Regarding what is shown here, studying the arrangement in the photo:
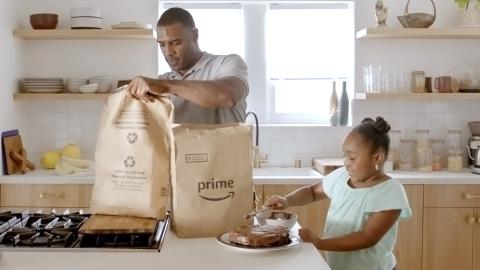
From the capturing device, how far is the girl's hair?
195cm

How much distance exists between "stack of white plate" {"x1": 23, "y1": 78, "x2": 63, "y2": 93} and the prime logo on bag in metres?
2.49

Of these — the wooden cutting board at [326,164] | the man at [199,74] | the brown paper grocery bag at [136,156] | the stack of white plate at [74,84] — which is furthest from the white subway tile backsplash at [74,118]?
the brown paper grocery bag at [136,156]

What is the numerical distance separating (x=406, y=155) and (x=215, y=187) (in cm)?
252

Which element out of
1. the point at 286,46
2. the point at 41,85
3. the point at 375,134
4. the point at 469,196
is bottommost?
the point at 469,196

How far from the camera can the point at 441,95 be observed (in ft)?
12.5

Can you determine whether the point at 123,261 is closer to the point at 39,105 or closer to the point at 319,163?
the point at 319,163

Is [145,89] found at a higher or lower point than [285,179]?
higher

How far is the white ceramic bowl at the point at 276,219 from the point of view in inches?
72.0

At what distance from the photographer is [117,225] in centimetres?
170

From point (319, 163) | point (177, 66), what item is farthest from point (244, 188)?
point (319, 163)

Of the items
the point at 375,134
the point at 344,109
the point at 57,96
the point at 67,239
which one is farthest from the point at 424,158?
the point at 67,239

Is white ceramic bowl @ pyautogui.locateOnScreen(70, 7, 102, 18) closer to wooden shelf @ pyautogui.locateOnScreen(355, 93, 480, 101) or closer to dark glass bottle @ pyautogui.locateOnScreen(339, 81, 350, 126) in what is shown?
dark glass bottle @ pyautogui.locateOnScreen(339, 81, 350, 126)

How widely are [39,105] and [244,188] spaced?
2.73 m

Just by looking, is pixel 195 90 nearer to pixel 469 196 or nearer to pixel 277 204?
pixel 277 204
